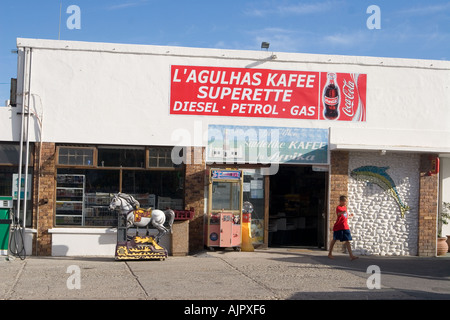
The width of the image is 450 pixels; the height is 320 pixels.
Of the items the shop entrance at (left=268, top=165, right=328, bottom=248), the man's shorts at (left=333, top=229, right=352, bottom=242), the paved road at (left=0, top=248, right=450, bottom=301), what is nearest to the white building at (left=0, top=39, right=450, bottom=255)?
the shop entrance at (left=268, top=165, right=328, bottom=248)

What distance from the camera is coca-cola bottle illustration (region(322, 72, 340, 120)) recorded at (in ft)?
51.5

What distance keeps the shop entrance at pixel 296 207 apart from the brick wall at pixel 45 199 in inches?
246

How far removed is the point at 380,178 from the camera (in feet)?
51.7

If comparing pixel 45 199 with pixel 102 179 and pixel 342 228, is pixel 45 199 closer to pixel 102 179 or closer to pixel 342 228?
pixel 102 179

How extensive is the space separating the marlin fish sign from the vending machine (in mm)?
3326

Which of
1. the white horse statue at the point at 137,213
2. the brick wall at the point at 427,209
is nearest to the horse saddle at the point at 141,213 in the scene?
the white horse statue at the point at 137,213

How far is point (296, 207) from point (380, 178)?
9.76 feet

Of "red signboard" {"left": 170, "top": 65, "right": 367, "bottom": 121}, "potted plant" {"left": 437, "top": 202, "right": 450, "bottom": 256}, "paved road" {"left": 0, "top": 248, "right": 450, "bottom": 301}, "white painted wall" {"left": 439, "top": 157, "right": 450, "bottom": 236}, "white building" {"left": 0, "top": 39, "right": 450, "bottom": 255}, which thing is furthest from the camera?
"white painted wall" {"left": 439, "top": 157, "right": 450, "bottom": 236}

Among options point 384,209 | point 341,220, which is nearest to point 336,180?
point 384,209

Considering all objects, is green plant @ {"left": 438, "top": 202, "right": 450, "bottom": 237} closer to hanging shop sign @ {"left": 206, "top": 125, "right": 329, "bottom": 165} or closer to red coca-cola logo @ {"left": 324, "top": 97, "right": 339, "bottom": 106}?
hanging shop sign @ {"left": 206, "top": 125, "right": 329, "bottom": 165}

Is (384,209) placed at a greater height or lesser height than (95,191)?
lesser

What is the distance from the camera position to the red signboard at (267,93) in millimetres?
15203

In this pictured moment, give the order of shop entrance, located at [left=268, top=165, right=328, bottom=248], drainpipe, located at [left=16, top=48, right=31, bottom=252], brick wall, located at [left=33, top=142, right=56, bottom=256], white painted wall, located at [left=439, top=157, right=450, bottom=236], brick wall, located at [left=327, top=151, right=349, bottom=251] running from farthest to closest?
shop entrance, located at [left=268, top=165, right=328, bottom=248]
white painted wall, located at [left=439, top=157, right=450, bottom=236]
brick wall, located at [left=327, top=151, right=349, bottom=251]
brick wall, located at [left=33, top=142, right=56, bottom=256]
drainpipe, located at [left=16, top=48, right=31, bottom=252]
